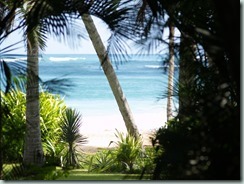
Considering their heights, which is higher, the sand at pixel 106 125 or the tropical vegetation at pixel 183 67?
the tropical vegetation at pixel 183 67

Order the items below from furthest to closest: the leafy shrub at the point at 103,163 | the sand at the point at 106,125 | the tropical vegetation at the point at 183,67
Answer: the sand at the point at 106,125 < the leafy shrub at the point at 103,163 < the tropical vegetation at the point at 183,67

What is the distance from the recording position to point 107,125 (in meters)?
6.85

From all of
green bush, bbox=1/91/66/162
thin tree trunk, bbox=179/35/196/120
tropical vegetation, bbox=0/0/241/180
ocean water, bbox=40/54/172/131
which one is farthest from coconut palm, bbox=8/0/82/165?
ocean water, bbox=40/54/172/131

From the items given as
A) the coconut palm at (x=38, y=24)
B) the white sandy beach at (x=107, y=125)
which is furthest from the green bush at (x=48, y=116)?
the white sandy beach at (x=107, y=125)

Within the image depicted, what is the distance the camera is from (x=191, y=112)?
2660 millimetres

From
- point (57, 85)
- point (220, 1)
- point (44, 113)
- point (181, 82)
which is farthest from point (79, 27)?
point (44, 113)

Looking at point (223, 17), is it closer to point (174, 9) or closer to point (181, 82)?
point (174, 9)

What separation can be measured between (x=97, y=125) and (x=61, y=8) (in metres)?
4.01

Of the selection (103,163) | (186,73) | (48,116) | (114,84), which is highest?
(186,73)

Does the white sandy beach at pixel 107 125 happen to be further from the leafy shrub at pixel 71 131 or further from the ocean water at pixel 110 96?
the leafy shrub at pixel 71 131

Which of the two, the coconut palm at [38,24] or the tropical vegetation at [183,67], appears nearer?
the tropical vegetation at [183,67]

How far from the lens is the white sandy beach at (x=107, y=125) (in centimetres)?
670

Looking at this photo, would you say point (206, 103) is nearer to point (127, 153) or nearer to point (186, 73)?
point (186, 73)

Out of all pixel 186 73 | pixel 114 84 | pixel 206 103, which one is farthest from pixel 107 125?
pixel 206 103
